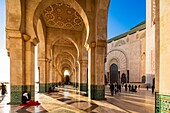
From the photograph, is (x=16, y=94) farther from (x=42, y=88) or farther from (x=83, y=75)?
(x=83, y=75)

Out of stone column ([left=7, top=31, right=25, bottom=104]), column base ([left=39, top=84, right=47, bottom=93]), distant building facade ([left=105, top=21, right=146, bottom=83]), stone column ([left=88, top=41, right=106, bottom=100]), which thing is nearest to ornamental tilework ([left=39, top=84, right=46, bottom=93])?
column base ([left=39, top=84, right=47, bottom=93])

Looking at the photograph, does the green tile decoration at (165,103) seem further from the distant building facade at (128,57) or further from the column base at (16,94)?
the distant building facade at (128,57)

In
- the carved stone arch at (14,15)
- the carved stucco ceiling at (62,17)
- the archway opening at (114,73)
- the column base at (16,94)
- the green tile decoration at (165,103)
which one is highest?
the carved stucco ceiling at (62,17)

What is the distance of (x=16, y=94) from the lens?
5.96 m

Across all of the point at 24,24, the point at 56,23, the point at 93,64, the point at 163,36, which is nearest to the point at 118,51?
the point at 56,23

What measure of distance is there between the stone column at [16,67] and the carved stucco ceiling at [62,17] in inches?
174

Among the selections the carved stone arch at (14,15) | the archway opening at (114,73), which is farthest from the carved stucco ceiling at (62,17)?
the archway opening at (114,73)

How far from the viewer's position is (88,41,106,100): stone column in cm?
710

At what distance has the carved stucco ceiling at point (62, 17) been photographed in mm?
9367

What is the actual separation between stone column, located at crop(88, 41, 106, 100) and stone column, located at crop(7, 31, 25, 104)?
384 cm

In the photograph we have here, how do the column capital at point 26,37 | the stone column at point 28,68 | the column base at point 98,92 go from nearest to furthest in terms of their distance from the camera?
the column capital at point 26,37, the stone column at point 28,68, the column base at point 98,92

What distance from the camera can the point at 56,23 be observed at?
1171 centimetres

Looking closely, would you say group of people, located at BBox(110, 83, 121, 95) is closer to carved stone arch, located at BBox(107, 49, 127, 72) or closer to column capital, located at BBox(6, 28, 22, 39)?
column capital, located at BBox(6, 28, 22, 39)

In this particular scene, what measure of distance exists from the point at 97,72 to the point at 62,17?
20.2 feet
